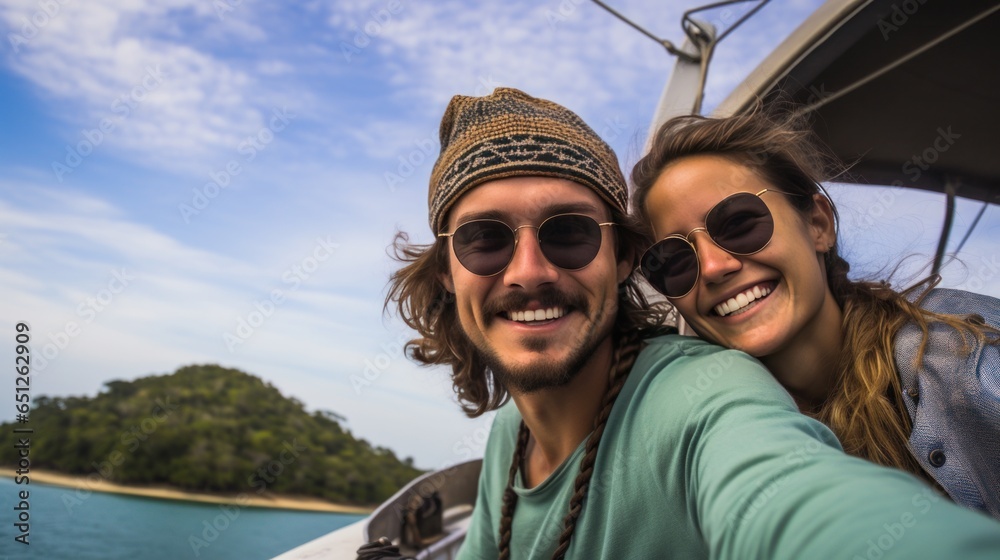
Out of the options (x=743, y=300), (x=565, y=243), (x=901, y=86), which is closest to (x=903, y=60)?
(x=901, y=86)

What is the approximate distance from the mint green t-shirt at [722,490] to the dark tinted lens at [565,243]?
310mm

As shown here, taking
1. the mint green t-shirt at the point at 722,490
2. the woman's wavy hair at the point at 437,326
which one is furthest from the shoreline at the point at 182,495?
the mint green t-shirt at the point at 722,490

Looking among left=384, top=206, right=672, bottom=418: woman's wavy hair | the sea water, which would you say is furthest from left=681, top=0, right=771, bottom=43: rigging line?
the sea water

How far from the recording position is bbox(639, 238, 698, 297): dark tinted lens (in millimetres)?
1687

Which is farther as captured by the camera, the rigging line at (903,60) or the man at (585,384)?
the rigging line at (903,60)

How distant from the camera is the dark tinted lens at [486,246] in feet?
5.49

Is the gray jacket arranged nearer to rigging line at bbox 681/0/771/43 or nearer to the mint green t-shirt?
the mint green t-shirt

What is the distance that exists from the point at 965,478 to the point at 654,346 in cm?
73

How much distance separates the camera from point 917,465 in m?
1.51

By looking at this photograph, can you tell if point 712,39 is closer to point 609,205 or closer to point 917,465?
point 609,205

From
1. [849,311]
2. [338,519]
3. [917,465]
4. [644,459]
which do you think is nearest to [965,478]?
[917,465]

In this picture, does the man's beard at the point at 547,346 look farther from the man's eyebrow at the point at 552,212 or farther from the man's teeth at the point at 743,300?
the man's teeth at the point at 743,300

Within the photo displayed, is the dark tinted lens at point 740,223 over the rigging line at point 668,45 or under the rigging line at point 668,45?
under

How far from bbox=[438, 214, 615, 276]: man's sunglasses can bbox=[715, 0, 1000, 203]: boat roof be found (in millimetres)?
1478
